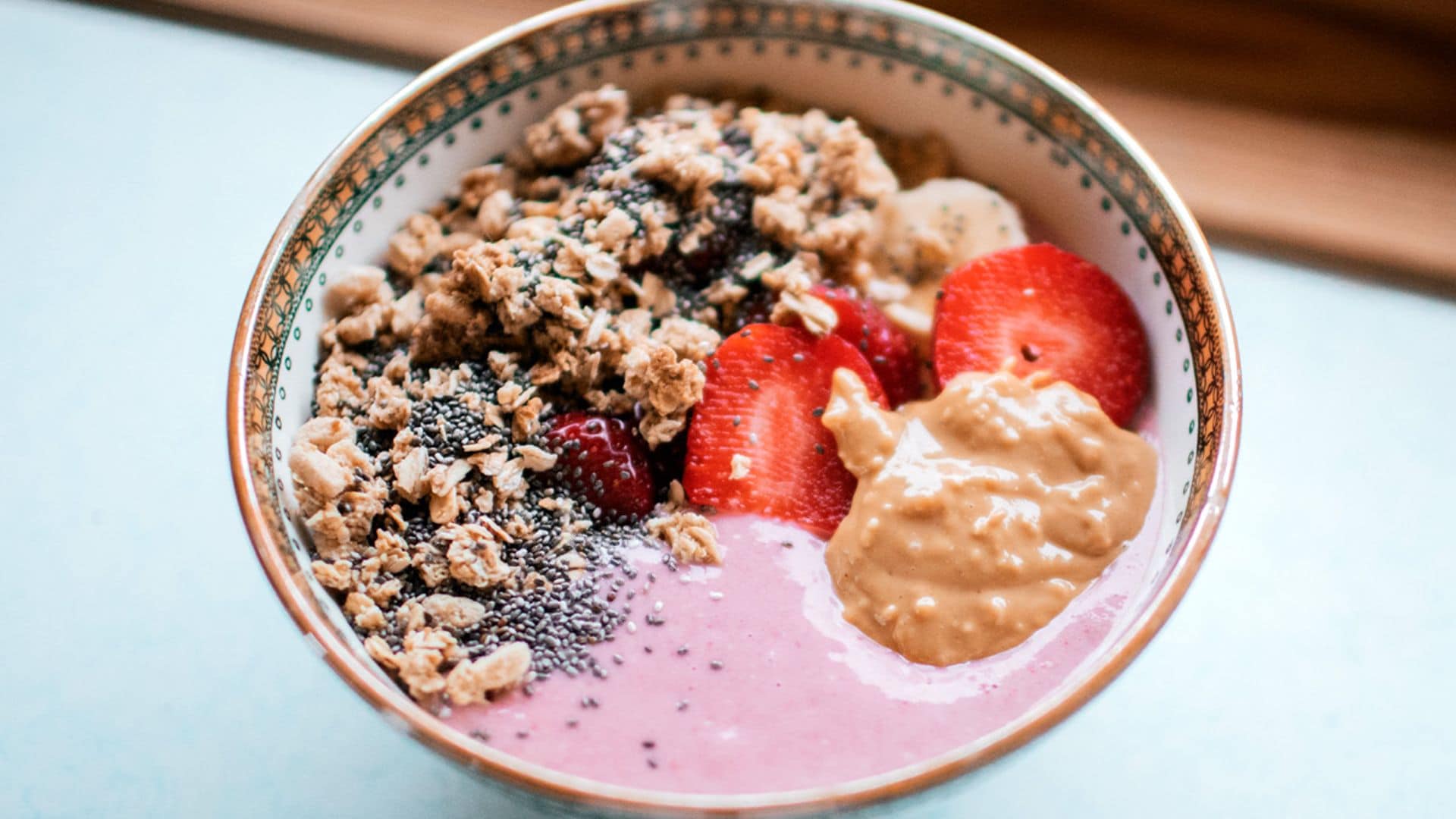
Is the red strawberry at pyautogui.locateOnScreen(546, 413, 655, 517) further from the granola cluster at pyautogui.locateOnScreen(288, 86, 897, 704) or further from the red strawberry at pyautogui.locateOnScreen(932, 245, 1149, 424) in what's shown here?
the red strawberry at pyautogui.locateOnScreen(932, 245, 1149, 424)

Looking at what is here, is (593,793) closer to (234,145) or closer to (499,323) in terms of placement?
(499,323)

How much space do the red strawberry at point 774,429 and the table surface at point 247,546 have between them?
0.37 metres

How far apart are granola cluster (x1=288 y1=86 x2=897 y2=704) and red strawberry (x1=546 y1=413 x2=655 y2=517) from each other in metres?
0.02

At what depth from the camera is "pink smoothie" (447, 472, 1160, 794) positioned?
110 cm

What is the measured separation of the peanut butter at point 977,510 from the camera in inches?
47.9

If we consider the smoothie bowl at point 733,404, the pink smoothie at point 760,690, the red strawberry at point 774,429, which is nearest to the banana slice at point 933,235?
the smoothie bowl at point 733,404

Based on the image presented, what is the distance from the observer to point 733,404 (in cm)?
135

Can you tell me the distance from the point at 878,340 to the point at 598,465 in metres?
0.39

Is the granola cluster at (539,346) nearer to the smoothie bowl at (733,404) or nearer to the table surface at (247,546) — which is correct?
the smoothie bowl at (733,404)

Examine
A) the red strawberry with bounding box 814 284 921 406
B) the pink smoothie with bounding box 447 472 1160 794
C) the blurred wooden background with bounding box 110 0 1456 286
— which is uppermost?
the blurred wooden background with bounding box 110 0 1456 286

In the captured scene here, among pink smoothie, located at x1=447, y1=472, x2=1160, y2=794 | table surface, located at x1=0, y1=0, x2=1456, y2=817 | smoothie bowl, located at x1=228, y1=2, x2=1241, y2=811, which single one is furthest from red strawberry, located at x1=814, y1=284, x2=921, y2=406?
table surface, located at x1=0, y1=0, x2=1456, y2=817

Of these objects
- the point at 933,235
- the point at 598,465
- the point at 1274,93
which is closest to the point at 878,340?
the point at 933,235

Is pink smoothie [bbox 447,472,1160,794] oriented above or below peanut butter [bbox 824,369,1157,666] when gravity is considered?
below

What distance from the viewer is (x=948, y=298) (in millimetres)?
1438
